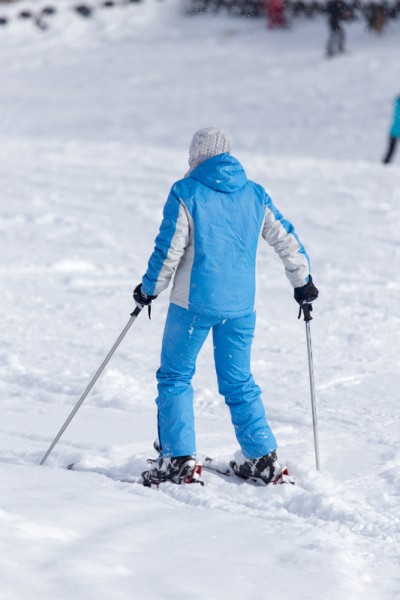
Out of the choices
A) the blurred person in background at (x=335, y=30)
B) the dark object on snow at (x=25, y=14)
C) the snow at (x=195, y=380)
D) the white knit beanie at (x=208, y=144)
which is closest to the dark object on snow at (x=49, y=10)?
the dark object on snow at (x=25, y=14)

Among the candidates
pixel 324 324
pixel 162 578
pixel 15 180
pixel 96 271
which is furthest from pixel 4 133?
pixel 162 578

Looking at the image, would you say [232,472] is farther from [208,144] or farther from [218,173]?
[208,144]

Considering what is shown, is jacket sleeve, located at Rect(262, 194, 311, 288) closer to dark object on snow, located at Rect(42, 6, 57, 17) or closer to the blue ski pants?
the blue ski pants

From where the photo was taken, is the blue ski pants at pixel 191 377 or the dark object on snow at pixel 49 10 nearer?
the blue ski pants at pixel 191 377

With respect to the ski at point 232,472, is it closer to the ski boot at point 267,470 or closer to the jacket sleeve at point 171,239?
the ski boot at point 267,470

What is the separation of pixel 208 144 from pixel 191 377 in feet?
3.32

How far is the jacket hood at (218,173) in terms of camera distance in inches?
161

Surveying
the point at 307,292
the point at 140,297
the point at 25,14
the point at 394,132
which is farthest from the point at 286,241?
the point at 25,14

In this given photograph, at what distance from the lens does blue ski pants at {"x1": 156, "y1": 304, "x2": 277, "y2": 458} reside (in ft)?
13.8

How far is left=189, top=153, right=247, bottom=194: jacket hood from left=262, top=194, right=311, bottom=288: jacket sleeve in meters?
0.21

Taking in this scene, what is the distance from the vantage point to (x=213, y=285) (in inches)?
163

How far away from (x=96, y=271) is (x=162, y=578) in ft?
19.5

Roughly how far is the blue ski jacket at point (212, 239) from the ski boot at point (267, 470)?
2.23 ft

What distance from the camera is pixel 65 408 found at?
5.41 metres
